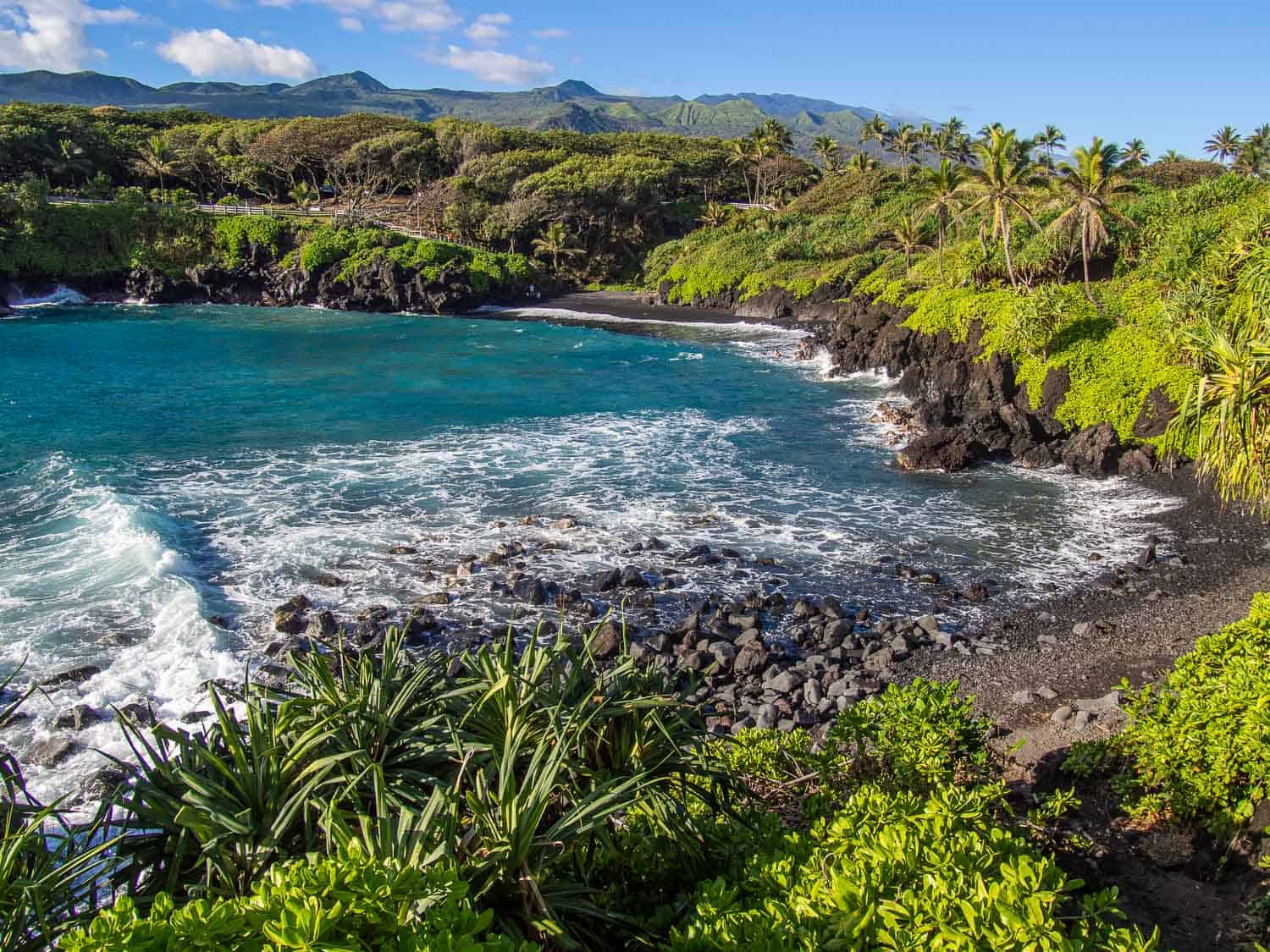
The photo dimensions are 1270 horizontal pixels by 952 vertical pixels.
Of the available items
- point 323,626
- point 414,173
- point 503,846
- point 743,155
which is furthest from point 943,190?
point 414,173

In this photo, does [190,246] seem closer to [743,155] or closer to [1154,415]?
[743,155]

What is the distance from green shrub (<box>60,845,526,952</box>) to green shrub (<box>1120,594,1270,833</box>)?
764 cm

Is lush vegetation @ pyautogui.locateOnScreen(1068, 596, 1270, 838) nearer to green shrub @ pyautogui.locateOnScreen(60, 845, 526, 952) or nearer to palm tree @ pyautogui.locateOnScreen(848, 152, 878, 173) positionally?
green shrub @ pyautogui.locateOnScreen(60, 845, 526, 952)

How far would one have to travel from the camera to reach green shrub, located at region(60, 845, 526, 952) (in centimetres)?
359

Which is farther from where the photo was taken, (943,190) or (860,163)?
(860,163)

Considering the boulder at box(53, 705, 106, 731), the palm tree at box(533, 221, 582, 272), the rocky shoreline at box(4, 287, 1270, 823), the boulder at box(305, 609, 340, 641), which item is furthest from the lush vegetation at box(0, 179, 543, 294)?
the boulder at box(53, 705, 106, 731)

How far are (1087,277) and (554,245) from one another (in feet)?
164

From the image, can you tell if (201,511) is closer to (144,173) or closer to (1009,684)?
(1009,684)

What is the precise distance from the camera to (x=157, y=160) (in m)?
83.5

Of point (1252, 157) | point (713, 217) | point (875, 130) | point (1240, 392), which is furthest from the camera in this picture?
point (875, 130)

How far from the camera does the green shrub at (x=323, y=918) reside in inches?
141

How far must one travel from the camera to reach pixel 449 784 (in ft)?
19.3

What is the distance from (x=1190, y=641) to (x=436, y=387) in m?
34.0

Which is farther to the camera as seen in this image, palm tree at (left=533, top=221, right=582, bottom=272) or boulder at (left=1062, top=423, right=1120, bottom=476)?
palm tree at (left=533, top=221, right=582, bottom=272)
